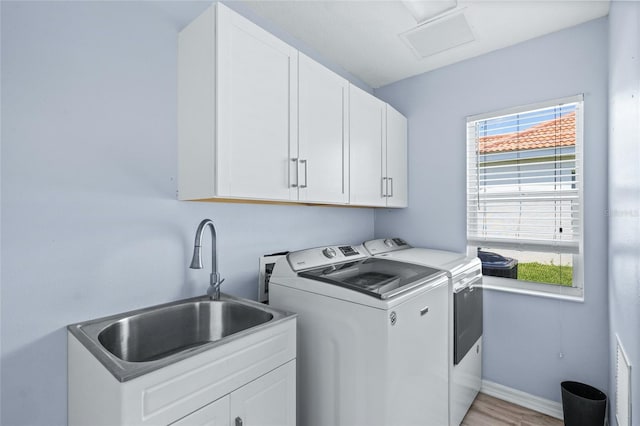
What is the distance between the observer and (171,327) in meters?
1.46

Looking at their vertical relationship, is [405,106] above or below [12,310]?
above

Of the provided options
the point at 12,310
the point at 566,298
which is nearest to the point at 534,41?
the point at 566,298

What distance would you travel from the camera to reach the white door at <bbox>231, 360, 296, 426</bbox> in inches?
45.3

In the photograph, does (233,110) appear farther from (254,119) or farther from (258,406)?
(258,406)

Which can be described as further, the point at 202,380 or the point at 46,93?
the point at 46,93

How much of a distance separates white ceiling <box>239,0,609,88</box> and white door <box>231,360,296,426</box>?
2.02 meters

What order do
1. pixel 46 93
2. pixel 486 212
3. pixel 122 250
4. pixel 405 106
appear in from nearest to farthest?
pixel 46 93
pixel 122 250
pixel 486 212
pixel 405 106

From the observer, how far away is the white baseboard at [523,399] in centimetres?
208

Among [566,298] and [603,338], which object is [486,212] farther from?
[603,338]

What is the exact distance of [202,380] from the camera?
3.38ft

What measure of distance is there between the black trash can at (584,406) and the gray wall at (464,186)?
88 millimetres

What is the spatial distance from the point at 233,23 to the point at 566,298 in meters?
2.62

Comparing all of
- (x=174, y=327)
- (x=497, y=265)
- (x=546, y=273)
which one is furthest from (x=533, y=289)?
(x=174, y=327)

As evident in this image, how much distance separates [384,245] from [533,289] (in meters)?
1.12
